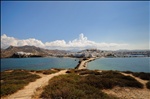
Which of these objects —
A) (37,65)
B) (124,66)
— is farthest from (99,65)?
(37,65)

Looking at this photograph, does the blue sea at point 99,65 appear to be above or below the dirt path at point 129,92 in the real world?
below

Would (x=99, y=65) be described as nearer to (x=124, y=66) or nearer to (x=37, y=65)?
(x=124, y=66)

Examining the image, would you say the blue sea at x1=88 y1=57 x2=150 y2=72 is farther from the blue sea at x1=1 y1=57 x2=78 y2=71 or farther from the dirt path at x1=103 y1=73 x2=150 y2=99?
the dirt path at x1=103 y1=73 x2=150 y2=99

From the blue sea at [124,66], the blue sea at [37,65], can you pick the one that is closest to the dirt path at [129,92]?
the blue sea at [124,66]

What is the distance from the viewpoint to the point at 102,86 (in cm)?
1745

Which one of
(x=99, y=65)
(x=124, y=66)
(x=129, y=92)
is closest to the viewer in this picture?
(x=129, y=92)

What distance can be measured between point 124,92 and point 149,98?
8.84 feet

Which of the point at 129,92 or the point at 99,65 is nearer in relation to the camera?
the point at 129,92

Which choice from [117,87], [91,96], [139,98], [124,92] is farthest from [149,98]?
[91,96]

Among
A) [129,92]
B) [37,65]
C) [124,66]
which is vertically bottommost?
[37,65]

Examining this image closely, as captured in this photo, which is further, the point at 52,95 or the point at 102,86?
the point at 102,86

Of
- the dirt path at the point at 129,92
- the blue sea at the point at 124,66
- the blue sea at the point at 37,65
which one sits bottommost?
the blue sea at the point at 37,65

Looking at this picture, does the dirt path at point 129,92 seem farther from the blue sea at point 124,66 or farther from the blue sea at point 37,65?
the blue sea at point 37,65

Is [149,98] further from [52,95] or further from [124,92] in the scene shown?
[52,95]
